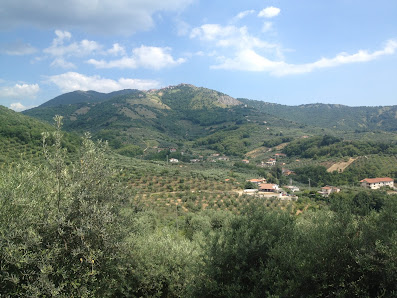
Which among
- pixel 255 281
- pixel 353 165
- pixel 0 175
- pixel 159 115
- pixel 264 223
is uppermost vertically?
pixel 159 115

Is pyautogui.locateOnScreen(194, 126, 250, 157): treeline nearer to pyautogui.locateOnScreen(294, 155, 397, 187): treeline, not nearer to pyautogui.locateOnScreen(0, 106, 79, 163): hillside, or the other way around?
pyautogui.locateOnScreen(294, 155, 397, 187): treeline

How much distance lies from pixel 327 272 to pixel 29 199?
9402 millimetres

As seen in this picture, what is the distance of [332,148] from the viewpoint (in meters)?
94.8

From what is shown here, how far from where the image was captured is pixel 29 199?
8.45m

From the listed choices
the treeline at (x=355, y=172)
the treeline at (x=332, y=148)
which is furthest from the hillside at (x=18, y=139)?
the treeline at (x=332, y=148)

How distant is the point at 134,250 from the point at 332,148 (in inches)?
3913

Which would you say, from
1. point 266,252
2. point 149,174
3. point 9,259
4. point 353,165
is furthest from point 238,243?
point 353,165

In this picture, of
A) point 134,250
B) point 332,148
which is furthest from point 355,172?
point 134,250

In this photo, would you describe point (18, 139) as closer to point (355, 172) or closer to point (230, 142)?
point (355, 172)

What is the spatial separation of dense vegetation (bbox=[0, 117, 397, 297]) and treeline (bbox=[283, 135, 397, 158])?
291 feet

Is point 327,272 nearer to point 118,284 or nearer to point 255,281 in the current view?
point 255,281

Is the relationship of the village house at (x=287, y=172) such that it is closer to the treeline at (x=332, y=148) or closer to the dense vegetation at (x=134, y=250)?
the treeline at (x=332, y=148)

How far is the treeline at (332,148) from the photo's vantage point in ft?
270

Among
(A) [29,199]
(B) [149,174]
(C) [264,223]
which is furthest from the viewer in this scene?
(B) [149,174]
